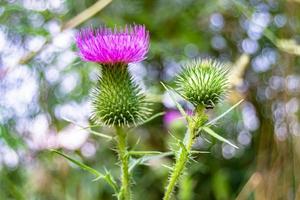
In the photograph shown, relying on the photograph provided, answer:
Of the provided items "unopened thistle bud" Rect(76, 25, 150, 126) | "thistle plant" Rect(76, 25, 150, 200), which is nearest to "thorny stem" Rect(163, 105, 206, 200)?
"thistle plant" Rect(76, 25, 150, 200)

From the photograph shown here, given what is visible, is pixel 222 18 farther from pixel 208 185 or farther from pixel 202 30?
pixel 208 185

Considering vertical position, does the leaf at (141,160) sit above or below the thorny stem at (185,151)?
below

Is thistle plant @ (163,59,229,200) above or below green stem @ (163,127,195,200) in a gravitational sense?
above

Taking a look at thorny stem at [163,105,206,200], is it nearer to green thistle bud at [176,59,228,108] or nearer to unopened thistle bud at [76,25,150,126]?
green thistle bud at [176,59,228,108]

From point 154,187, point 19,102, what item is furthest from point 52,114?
point 154,187

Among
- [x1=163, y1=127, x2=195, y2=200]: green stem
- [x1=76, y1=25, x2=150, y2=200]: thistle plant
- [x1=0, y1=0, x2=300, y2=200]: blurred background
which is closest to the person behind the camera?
[x1=163, y1=127, x2=195, y2=200]: green stem

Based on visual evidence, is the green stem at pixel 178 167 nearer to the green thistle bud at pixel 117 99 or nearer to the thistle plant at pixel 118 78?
the thistle plant at pixel 118 78

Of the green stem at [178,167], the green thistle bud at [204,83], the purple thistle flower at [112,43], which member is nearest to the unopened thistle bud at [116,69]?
the purple thistle flower at [112,43]

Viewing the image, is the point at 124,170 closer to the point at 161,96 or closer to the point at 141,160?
the point at 141,160
